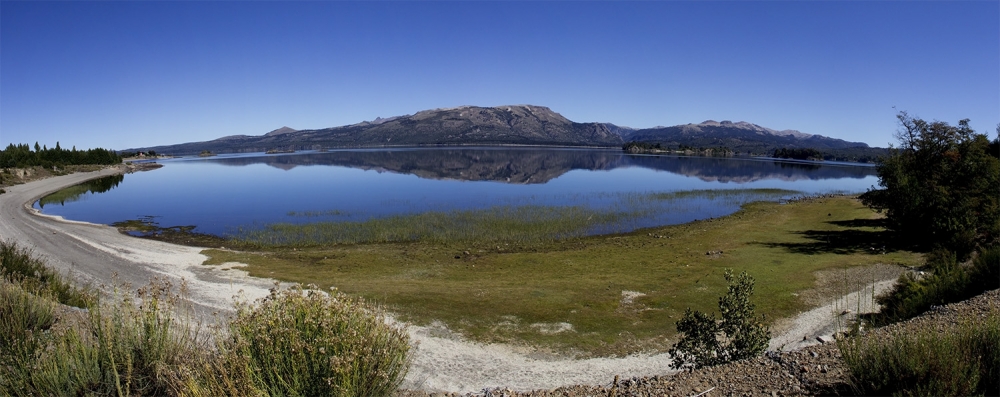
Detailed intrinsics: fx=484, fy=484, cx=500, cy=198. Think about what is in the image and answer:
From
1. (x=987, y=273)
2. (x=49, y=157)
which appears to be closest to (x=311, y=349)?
(x=987, y=273)

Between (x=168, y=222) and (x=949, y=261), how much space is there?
173 feet

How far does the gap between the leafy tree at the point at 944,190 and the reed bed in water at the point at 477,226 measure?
56.2 feet

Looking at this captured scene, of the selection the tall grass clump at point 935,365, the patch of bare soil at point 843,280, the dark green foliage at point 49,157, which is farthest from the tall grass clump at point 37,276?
the dark green foliage at point 49,157

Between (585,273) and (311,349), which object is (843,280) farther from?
(311,349)

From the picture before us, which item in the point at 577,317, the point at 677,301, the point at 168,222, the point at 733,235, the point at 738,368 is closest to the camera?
the point at 738,368

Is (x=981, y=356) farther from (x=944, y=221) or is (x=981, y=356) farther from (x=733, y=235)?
(x=733, y=235)

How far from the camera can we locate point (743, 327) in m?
9.84

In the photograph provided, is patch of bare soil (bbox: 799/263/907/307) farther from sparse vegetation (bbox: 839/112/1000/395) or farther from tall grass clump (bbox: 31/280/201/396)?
tall grass clump (bbox: 31/280/201/396)

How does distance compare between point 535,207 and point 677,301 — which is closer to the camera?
point 677,301

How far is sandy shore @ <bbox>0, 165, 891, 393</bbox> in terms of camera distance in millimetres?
12250

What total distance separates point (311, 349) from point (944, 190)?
3155 centimetres

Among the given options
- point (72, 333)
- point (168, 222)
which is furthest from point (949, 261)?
point (168, 222)

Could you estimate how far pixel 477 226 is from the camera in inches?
1516

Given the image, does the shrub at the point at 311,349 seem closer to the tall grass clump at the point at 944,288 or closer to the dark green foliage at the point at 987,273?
the tall grass clump at the point at 944,288
